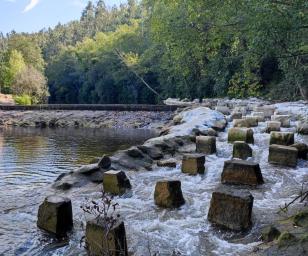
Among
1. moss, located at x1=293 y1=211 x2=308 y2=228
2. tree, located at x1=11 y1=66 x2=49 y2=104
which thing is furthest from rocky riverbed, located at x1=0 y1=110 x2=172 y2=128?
moss, located at x1=293 y1=211 x2=308 y2=228

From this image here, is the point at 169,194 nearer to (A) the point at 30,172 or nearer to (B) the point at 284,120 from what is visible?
(A) the point at 30,172

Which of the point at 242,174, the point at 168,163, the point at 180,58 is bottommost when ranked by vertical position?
the point at 168,163

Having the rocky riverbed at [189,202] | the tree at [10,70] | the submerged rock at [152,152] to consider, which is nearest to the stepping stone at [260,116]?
the rocky riverbed at [189,202]

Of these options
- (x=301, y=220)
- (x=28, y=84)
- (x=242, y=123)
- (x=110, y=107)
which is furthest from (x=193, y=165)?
(x=28, y=84)

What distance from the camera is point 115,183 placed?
7.38 m

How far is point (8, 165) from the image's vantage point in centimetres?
1284

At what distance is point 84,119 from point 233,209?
86.3 ft

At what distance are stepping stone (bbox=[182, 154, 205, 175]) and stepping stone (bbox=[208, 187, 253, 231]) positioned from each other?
2935 mm

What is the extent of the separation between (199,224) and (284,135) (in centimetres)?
583

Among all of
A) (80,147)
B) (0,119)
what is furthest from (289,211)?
(0,119)

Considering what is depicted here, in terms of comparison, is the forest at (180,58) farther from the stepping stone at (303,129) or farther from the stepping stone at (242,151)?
the stepping stone at (242,151)

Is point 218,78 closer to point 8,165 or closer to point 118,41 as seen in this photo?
point 8,165

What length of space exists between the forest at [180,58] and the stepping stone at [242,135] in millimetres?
1307

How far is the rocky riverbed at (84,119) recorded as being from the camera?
28.8 metres
